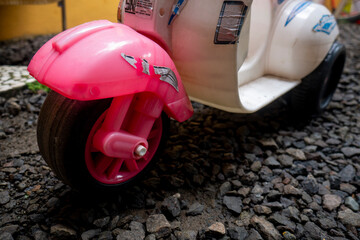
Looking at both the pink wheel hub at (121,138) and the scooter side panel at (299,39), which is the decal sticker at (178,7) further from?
the scooter side panel at (299,39)

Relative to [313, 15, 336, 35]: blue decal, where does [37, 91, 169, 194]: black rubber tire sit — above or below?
below

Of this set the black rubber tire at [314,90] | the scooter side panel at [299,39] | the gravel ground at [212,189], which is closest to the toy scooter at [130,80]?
the gravel ground at [212,189]

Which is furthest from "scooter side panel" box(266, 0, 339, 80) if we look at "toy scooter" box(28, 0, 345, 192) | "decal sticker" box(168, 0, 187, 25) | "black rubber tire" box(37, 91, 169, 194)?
"black rubber tire" box(37, 91, 169, 194)

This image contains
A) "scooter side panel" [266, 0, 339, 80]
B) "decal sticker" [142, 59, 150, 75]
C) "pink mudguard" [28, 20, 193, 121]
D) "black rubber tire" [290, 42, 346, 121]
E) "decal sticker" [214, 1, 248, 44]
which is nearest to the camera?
"pink mudguard" [28, 20, 193, 121]

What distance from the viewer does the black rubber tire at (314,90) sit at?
75.3 inches

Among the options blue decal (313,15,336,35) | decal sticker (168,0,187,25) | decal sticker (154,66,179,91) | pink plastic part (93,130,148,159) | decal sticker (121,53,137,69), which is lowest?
pink plastic part (93,130,148,159)

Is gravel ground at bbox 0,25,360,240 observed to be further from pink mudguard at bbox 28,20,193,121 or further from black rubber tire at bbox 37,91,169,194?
pink mudguard at bbox 28,20,193,121

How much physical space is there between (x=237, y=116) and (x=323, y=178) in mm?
696

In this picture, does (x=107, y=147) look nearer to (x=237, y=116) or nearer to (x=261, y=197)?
(x=261, y=197)

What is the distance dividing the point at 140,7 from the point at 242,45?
0.46 metres

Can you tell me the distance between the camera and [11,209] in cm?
129

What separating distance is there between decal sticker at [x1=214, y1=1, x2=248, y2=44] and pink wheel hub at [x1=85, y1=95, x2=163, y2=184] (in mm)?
363

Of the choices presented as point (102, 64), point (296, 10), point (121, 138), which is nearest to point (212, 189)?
point (121, 138)

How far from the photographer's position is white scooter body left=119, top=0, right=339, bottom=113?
4.06 feet
